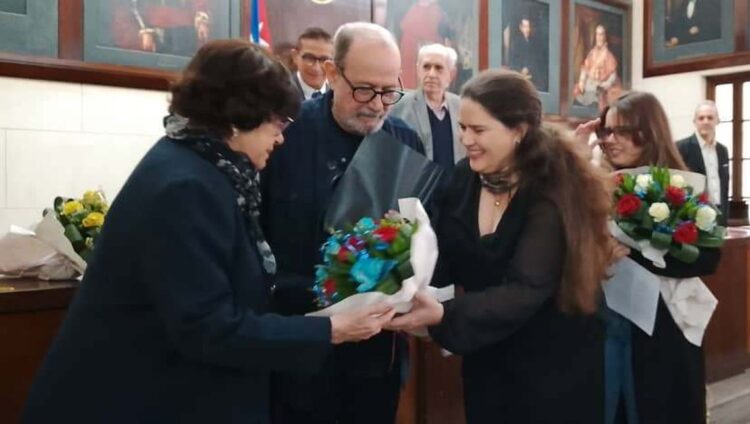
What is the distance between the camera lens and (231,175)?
63.3 inches

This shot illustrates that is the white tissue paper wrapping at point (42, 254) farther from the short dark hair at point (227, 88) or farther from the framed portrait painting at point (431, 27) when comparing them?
the framed portrait painting at point (431, 27)

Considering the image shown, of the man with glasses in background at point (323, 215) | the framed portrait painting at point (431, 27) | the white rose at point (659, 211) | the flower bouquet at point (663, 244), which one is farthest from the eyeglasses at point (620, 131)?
the framed portrait painting at point (431, 27)

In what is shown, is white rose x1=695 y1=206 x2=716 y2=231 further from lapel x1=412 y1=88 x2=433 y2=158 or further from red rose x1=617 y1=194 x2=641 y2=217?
lapel x1=412 y1=88 x2=433 y2=158

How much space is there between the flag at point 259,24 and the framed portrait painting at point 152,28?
27 cm

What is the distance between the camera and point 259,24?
247 inches

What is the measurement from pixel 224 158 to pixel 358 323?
0.47 metres

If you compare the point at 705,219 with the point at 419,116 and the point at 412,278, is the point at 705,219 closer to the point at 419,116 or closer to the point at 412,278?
the point at 412,278

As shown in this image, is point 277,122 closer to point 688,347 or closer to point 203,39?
point 688,347

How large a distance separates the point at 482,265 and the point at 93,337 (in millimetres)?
1069

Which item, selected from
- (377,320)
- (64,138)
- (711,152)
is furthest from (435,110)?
(711,152)

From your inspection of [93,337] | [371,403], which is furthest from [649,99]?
[93,337]

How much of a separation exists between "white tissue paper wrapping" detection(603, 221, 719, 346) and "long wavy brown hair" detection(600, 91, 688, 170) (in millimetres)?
352

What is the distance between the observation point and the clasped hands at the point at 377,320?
169cm

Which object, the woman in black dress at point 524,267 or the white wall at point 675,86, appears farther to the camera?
the white wall at point 675,86
